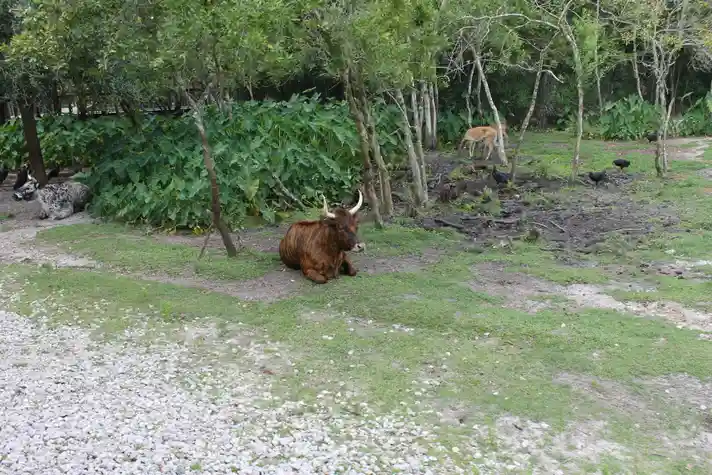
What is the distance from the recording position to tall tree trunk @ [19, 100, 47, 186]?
1452cm

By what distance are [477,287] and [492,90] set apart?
57.1 feet

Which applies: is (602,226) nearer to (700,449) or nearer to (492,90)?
(700,449)

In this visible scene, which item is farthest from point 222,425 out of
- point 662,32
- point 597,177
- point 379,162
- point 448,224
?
point 662,32

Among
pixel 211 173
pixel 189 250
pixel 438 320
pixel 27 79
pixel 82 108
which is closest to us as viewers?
pixel 438 320

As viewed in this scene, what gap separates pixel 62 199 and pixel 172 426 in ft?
30.0

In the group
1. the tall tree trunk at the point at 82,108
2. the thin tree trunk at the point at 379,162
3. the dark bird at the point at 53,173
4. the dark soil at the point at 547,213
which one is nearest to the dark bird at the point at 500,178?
the dark soil at the point at 547,213

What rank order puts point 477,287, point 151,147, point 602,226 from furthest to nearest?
point 151,147 → point 602,226 → point 477,287

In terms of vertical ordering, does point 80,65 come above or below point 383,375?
above

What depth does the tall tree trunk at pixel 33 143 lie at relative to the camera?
1452cm

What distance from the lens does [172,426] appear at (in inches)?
193

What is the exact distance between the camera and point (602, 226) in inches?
414

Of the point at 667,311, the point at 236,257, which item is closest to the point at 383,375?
the point at 667,311

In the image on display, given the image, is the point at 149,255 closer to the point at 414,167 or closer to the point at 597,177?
the point at 414,167

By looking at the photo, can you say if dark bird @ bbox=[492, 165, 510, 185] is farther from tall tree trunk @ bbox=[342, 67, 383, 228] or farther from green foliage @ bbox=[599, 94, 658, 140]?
green foliage @ bbox=[599, 94, 658, 140]
